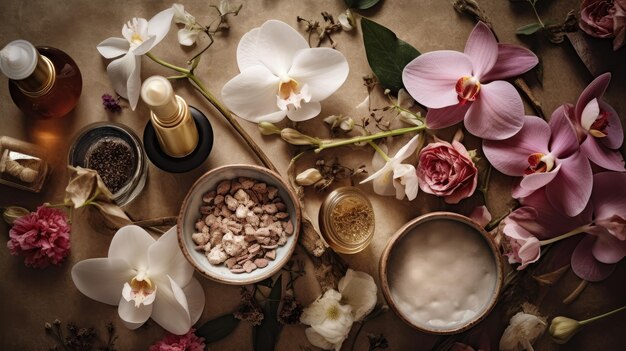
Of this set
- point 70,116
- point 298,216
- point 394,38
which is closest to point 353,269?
point 298,216

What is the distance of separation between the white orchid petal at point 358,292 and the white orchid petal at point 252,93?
1.13 ft

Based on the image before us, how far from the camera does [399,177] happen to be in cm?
101

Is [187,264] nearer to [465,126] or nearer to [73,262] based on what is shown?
[73,262]

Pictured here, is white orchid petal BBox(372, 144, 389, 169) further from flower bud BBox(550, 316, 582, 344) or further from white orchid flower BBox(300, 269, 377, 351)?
flower bud BBox(550, 316, 582, 344)

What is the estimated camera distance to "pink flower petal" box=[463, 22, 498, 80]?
1.04m

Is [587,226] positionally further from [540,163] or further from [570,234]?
[540,163]

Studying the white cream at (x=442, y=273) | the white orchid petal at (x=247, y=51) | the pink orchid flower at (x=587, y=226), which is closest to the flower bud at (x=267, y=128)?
the white orchid petal at (x=247, y=51)

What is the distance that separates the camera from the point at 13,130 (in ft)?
3.58

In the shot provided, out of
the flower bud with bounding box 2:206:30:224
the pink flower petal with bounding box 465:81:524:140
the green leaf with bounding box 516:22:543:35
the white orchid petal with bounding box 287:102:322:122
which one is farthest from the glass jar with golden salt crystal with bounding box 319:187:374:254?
the flower bud with bounding box 2:206:30:224

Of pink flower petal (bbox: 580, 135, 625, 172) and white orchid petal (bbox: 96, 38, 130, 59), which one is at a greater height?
white orchid petal (bbox: 96, 38, 130, 59)

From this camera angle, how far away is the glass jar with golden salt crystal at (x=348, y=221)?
103 centimetres

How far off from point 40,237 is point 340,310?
1.91 feet

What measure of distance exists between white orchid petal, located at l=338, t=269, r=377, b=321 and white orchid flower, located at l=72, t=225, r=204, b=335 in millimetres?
295

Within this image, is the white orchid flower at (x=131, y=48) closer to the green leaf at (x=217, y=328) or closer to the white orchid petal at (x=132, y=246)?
the white orchid petal at (x=132, y=246)
